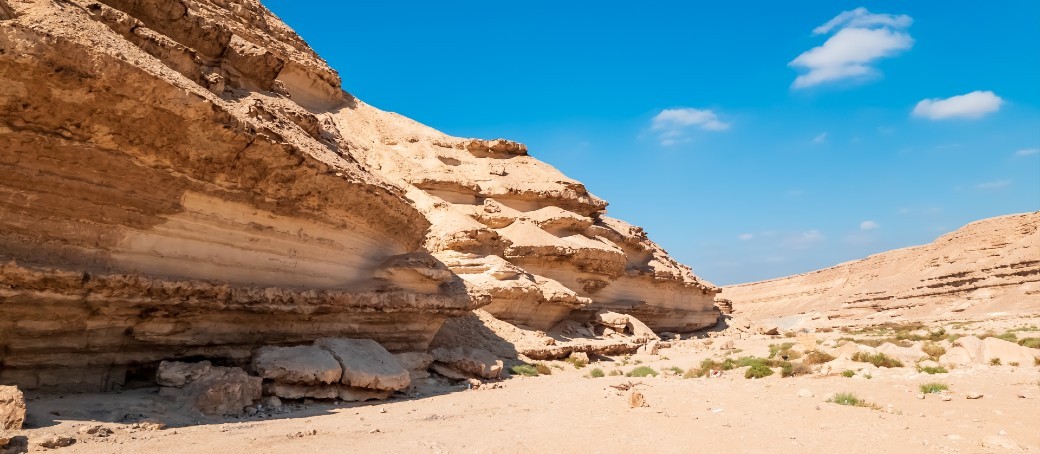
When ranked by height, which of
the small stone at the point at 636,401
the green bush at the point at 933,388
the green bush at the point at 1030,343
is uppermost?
the small stone at the point at 636,401

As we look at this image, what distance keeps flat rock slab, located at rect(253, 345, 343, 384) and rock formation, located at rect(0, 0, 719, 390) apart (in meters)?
0.62

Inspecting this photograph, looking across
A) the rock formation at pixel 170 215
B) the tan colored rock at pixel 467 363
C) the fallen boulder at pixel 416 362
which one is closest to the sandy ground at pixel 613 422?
the rock formation at pixel 170 215

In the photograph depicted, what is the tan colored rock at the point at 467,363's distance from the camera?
11.8 m

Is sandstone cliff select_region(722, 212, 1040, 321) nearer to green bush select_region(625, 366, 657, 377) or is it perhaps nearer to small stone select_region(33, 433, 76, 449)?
green bush select_region(625, 366, 657, 377)

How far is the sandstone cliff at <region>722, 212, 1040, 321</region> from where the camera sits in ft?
119

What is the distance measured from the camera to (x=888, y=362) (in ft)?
38.4

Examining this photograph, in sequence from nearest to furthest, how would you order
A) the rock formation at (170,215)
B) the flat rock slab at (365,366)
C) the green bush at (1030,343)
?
1. the rock formation at (170,215)
2. the flat rock slab at (365,366)
3. the green bush at (1030,343)

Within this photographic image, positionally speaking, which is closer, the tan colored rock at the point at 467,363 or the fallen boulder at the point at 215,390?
the fallen boulder at the point at 215,390

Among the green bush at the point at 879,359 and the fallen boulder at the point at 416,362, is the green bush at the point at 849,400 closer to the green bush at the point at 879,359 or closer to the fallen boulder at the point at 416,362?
the green bush at the point at 879,359

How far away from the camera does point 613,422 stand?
6.99m

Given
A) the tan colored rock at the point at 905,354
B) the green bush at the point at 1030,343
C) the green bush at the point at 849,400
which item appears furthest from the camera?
the green bush at the point at 1030,343

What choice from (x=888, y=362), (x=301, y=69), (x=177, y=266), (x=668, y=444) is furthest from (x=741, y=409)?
(x=301, y=69)

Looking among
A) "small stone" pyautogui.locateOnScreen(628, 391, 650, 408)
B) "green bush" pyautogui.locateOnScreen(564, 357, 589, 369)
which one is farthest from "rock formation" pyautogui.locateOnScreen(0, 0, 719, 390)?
"small stone" pyautogui.locateOnScreen(628, 391, 650, 408)

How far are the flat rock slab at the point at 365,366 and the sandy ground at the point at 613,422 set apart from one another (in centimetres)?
36
